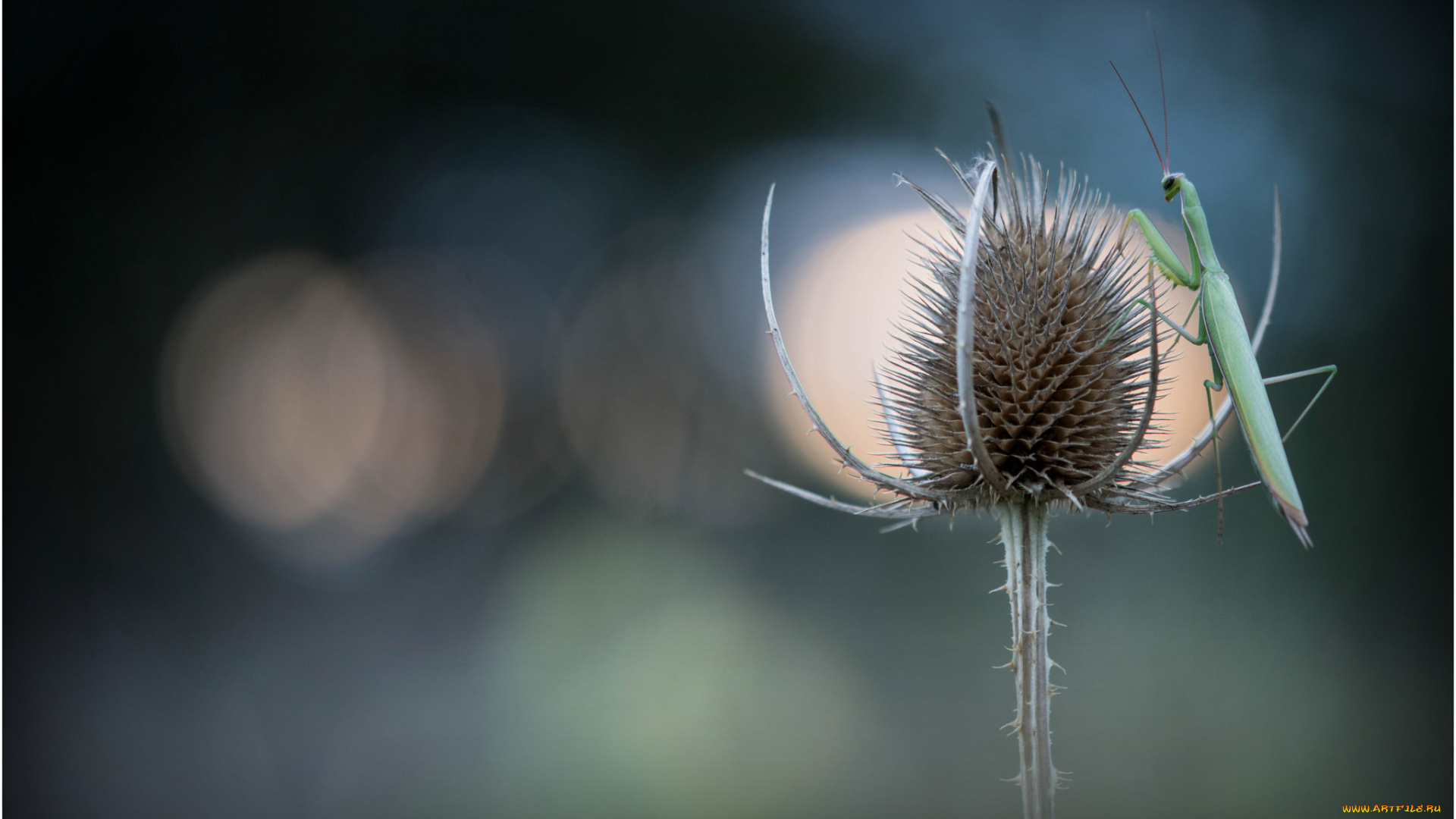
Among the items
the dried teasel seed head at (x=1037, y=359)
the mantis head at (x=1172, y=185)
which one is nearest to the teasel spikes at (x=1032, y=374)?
the dried teasel seed head at (x=1037, y=359)

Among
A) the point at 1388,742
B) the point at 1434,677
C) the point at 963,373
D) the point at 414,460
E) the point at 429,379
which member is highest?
the point at 429,379

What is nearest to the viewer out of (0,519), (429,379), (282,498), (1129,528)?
(0,519)

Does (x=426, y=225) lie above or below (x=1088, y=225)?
above

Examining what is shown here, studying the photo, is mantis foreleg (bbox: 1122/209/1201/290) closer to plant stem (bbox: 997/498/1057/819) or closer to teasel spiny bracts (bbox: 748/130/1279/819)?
teasel spiny bracts (bbox: 748/130/1279/819)

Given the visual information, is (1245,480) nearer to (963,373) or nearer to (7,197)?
(963,373)

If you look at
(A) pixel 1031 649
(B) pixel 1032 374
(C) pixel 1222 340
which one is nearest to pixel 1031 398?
(B) pixel 1032 374

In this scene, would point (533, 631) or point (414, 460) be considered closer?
→ point (533, 631)

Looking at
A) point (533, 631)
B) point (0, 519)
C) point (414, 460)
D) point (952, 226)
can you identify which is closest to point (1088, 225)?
point (952, 226)
